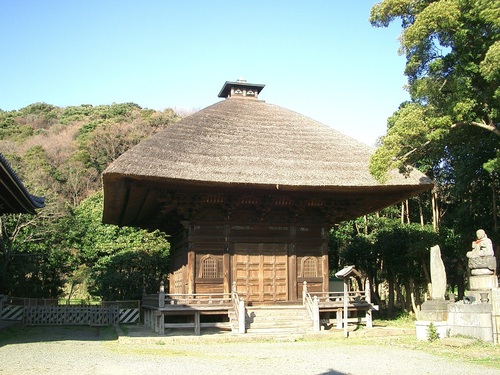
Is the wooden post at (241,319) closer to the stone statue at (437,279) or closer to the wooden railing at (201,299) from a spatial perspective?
the wooden railing at (201,299)

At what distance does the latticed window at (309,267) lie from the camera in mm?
16297

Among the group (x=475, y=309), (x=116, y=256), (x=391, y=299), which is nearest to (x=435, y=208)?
(x=391, y=299)

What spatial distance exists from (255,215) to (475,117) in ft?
23.0

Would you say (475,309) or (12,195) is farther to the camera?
(12,195)

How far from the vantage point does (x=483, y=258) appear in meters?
11.3

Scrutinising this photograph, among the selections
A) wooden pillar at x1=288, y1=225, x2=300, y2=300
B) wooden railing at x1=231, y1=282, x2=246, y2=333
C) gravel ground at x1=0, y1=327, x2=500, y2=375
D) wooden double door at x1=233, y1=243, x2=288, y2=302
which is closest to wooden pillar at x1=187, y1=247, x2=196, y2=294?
wooden double door at x1=233, y1=243, x2=288, y2=302

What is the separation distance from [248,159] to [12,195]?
6194mm

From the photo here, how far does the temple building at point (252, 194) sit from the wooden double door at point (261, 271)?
0.03 meters

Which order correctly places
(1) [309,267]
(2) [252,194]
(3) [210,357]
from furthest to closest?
(1) [309,267] → (2) [252,194] → (3) [210,357]

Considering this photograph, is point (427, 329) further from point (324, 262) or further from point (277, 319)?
point (324, 262)

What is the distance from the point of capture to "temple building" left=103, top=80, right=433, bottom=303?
14.0 meters

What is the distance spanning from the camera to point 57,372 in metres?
8.16

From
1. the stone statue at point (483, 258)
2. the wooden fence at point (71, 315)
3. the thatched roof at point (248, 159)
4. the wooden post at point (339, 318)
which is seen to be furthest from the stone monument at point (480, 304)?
the wooden fence at point (71, 315)

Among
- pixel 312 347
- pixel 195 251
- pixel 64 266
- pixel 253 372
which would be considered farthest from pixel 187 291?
pixel 64 266
